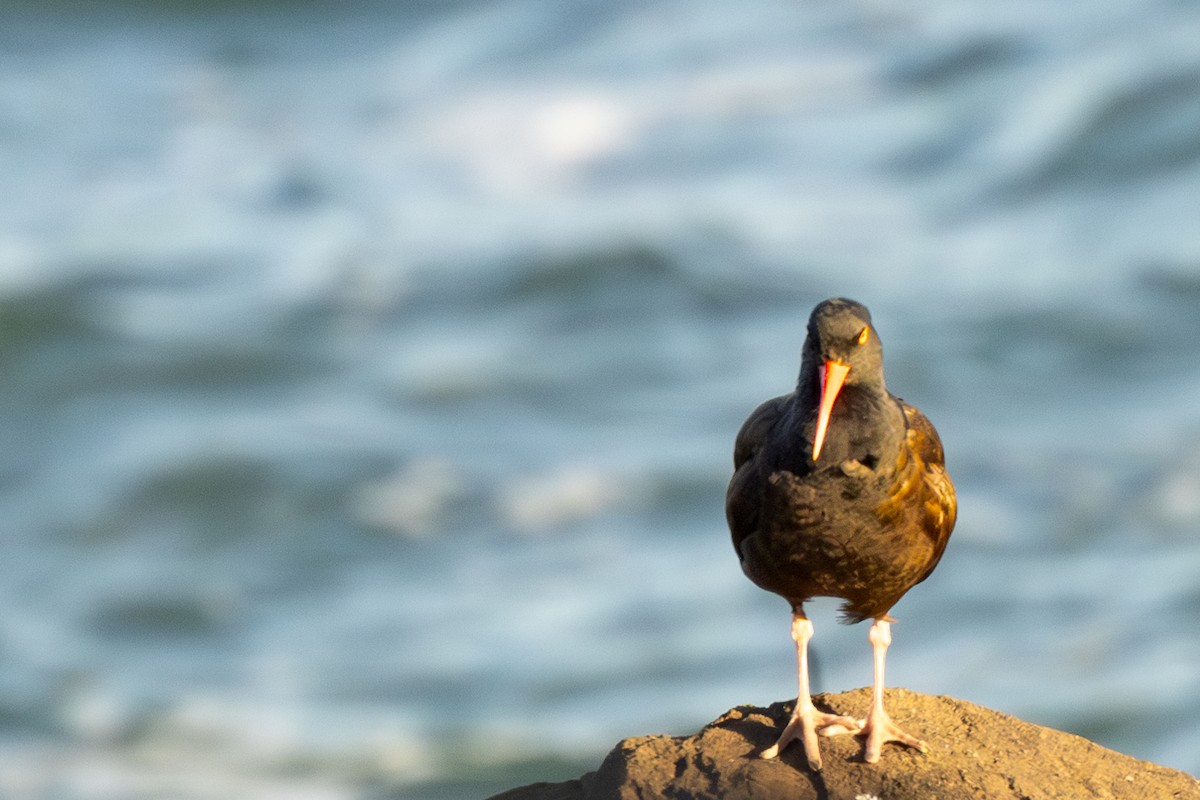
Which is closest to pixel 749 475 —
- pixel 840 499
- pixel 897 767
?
pixel 840 499

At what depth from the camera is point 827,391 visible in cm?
862

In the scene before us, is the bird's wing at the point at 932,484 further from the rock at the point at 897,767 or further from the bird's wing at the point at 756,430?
the rock at the point at 897,767

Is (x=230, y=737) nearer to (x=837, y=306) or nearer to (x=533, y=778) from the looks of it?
(x=533, y=778)

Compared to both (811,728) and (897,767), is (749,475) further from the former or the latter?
(897,767)

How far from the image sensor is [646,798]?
8.14m

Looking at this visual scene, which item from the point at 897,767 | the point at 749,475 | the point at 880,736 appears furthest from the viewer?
the point at 749,475

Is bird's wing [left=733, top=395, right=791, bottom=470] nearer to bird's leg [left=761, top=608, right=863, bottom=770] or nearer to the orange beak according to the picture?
the orange beak

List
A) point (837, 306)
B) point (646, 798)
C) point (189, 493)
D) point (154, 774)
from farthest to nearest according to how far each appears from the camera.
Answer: point (189, 493) → point (154, 774) → point (837, 306) → point (646, 798)

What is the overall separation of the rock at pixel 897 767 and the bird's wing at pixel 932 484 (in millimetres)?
844

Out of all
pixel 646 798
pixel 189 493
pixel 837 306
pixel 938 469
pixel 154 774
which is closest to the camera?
pixel 646 798

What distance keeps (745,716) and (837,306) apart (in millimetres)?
2188

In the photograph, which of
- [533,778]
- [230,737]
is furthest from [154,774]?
[533,778]

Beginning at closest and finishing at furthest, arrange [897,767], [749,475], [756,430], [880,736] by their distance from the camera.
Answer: [897,767] < [880,736] < [749,475] < [756,430]

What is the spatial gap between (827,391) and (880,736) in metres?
1.69
